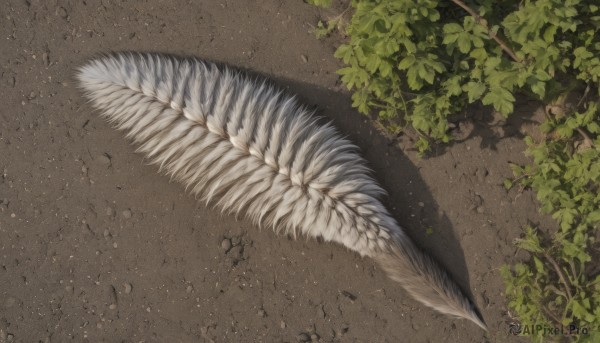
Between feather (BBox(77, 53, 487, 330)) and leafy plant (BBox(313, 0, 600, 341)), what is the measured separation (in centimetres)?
48

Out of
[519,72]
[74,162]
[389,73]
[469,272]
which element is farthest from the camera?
[74,162]

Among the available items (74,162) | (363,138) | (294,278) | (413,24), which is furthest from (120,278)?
(413,24)

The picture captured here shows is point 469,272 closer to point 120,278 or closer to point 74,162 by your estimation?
point 120,278

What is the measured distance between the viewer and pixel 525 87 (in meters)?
3.88

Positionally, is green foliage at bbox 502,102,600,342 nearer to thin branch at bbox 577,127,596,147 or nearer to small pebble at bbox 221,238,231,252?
thin branch at bbox 577,127,596,147

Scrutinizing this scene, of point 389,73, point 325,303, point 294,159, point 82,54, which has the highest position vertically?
point 389,73

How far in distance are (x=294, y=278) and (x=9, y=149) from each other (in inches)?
106

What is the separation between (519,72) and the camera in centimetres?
337

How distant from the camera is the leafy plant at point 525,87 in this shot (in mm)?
3334

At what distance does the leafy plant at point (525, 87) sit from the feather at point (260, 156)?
0.48 m

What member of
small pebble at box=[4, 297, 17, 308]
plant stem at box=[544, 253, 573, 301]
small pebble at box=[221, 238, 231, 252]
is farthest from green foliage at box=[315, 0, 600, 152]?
small pebble at box=[4, 297, 17, 308]

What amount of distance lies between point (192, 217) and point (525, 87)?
9.21ft

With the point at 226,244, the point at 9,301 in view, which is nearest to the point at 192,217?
the point at 226,244

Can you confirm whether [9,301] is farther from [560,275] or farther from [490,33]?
[560,275]
